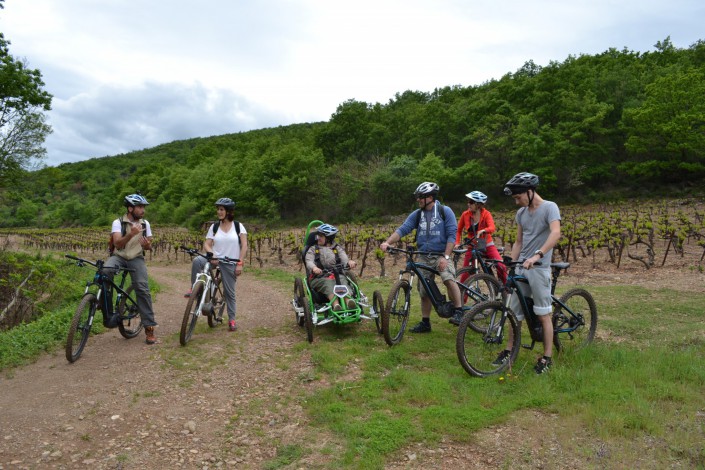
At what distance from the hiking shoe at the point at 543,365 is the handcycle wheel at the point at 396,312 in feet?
5.90

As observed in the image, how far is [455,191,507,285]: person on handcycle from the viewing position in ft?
23.6

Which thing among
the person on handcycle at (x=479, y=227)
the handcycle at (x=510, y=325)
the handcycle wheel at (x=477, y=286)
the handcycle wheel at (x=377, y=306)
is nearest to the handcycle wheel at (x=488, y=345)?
the handcycle at (x=510, y=325)

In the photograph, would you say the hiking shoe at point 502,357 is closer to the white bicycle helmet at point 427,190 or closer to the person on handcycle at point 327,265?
the person on handcycle at point 327,265

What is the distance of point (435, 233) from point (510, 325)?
5.55 feet

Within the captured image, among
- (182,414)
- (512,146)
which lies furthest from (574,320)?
(512,146)

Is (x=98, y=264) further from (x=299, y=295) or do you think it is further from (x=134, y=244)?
(x=299, y=295)

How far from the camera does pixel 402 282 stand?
594 cm

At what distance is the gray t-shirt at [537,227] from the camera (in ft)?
15.0

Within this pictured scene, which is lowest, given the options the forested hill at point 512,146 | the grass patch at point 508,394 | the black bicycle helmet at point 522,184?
the grass patch at point 508,394

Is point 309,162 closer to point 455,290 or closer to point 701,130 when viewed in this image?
point 701,130

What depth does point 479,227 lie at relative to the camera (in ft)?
24.2

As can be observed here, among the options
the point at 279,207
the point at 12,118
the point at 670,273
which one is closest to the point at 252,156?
the point at 279,207

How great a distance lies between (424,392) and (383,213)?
133ft

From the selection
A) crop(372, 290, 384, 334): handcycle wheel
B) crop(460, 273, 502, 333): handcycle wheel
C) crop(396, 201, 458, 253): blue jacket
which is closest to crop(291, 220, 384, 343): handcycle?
crop(372, 290, 384, 334): handcycle wheel
